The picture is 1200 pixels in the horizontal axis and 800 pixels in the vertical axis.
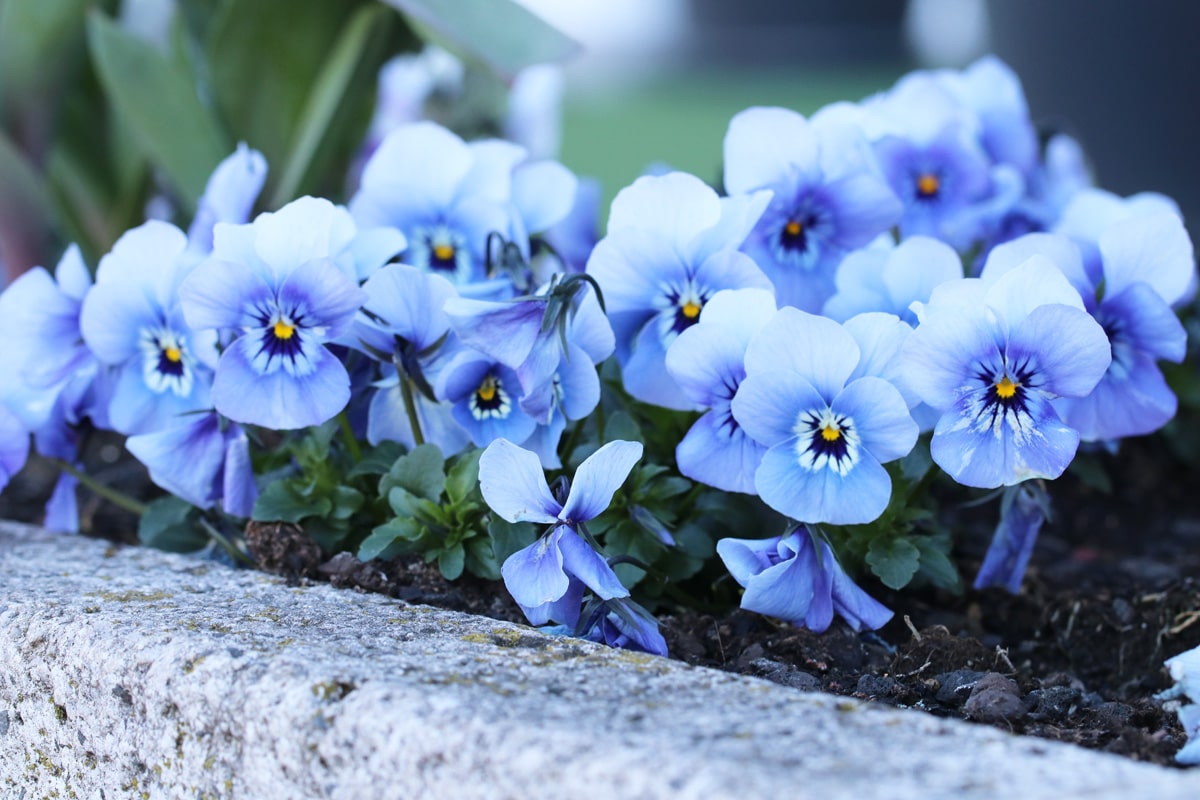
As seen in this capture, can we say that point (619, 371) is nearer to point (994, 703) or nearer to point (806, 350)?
point (806, 350)

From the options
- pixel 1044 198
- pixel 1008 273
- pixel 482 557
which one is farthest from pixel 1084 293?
pixel 1044 198

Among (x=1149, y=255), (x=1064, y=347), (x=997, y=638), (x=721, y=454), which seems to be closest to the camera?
(x=1064, y=347)

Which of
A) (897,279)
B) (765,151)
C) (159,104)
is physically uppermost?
(159,104)

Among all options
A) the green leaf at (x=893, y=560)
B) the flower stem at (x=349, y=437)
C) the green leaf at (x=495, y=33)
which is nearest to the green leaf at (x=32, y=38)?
the green leaf at (x=495, y=33)

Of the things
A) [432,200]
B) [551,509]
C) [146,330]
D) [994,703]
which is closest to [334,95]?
[432,200]

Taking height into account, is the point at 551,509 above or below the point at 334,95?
below

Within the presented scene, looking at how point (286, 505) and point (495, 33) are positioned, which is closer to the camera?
point (286, 505)

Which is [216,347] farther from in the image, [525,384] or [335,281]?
[525,384]
